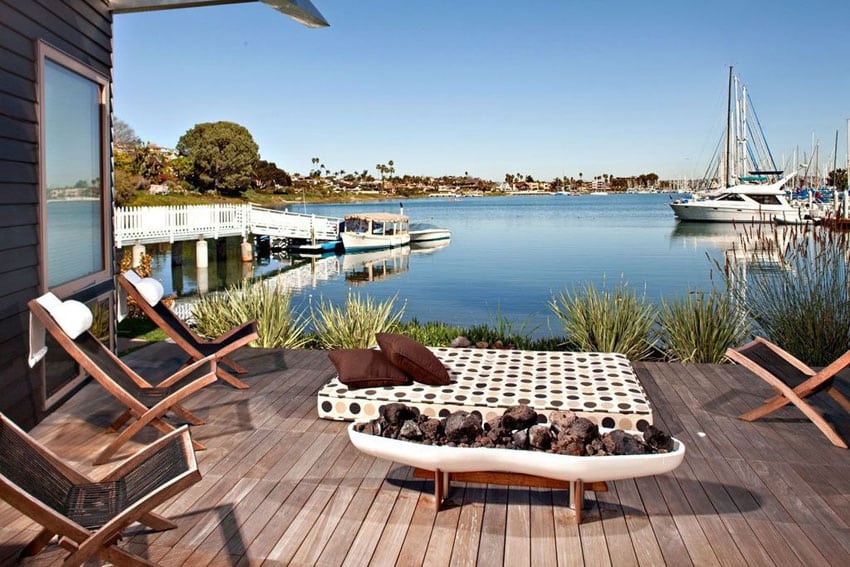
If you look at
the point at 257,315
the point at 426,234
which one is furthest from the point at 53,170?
the point at 426,234

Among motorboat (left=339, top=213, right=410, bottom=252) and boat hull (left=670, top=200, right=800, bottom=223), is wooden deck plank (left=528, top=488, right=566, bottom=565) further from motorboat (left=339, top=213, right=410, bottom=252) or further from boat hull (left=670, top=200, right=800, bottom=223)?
boat hull (left=670, top=200, right=800, bottom=223)

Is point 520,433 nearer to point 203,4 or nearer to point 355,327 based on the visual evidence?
point 355,327

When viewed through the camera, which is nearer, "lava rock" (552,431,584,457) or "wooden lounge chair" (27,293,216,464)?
"lava rock" (552,431,584,457)

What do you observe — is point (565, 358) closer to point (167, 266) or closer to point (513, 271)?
point (513, 271)

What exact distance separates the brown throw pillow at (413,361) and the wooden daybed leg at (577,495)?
1.36 metres

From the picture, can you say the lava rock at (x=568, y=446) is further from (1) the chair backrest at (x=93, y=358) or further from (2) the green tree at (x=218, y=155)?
(2) the green tree at (x=218, y=155)

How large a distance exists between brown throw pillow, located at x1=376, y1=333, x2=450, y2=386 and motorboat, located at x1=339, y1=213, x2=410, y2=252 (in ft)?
85.3

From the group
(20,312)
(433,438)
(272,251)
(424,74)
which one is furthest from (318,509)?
(424,74)

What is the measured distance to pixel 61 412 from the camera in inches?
181

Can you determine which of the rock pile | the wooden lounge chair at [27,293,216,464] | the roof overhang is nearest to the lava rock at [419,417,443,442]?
the rock pile

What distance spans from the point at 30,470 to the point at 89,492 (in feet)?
0.76

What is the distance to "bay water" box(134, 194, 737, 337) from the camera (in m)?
17.7

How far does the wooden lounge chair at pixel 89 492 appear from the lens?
2.24m

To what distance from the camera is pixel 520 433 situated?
9.60 ft
